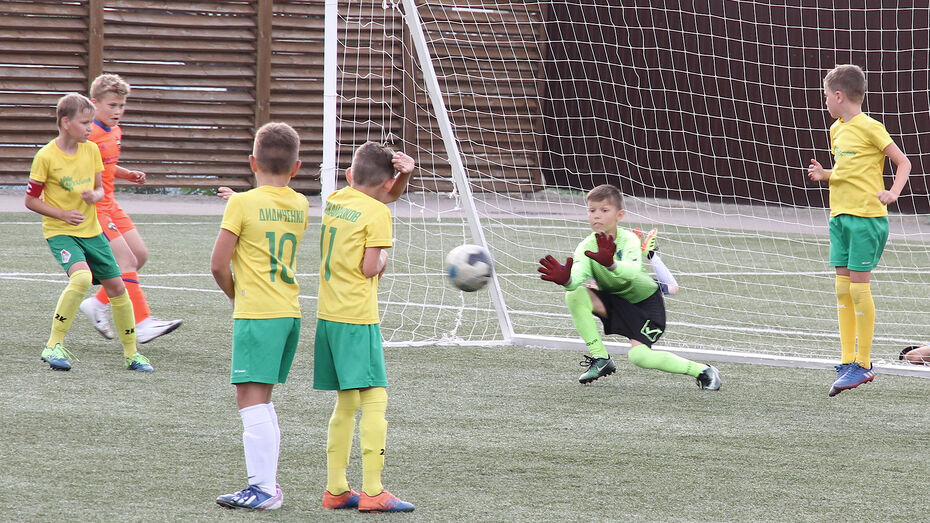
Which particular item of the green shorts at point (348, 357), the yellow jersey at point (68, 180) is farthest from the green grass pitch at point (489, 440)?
the yellow jersey at point (68, 180)

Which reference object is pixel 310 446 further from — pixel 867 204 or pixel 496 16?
pixel 496 16

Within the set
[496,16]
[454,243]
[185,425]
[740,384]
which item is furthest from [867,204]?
[496,16]

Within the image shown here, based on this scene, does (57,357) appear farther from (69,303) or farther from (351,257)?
(351,257)

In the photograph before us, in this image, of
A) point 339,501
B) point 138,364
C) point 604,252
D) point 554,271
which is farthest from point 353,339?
point 138,364

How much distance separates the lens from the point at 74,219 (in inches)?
228

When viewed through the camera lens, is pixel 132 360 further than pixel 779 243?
No

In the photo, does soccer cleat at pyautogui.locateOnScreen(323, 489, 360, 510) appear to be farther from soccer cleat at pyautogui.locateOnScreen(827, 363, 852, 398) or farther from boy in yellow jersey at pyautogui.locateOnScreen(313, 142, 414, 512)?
soccer cleat at pyautogui.locateOnScreen(827, 363, 852, 398)

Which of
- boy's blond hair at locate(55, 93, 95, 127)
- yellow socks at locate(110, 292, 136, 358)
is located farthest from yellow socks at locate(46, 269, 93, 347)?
boy's blond hair at locate(55, 93, 95, 127)

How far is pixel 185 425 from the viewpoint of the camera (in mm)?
4715

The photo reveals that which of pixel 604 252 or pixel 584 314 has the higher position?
pixel 604 252

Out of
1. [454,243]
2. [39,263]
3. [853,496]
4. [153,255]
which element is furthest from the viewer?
[454,243]

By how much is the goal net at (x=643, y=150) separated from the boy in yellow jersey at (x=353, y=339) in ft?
10.2

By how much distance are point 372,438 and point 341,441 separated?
0.11 m

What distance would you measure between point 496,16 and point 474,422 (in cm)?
926
